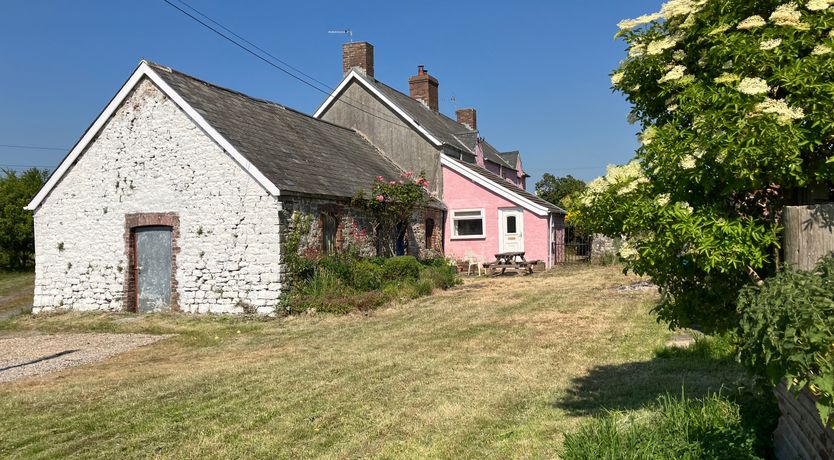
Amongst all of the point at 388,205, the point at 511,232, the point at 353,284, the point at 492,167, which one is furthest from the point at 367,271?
the point at 492,167

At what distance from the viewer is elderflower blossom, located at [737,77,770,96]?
3.76m

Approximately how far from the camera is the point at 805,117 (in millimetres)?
3773

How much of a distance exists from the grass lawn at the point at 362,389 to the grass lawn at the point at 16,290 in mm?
11817

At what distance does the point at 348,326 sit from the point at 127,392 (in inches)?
212

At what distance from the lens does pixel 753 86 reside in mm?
3793

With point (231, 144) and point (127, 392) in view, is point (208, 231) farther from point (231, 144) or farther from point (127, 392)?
point (127, 392)

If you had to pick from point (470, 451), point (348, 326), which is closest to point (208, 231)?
point (348, 326)

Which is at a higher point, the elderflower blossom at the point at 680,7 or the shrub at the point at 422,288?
the elderflower blossom at the point at 680,7

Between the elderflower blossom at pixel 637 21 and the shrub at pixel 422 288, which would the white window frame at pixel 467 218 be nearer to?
the shrub at pixel 422 288

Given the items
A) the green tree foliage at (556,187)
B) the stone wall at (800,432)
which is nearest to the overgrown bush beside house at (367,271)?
the stone wall at (800,432)

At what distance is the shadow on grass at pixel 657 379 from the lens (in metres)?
6.28

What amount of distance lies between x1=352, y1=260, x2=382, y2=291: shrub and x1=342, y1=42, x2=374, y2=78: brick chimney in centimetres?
1358

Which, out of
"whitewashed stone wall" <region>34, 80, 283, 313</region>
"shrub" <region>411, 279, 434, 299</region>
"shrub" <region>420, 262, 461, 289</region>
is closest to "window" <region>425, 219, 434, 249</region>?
"shrub" <region>420, 262, 461, 289</region>

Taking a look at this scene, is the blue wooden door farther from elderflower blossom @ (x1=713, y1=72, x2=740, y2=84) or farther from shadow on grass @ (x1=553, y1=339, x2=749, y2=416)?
elderflower blossom @ (x1=713, y1=72, x2=740, y2=84)
